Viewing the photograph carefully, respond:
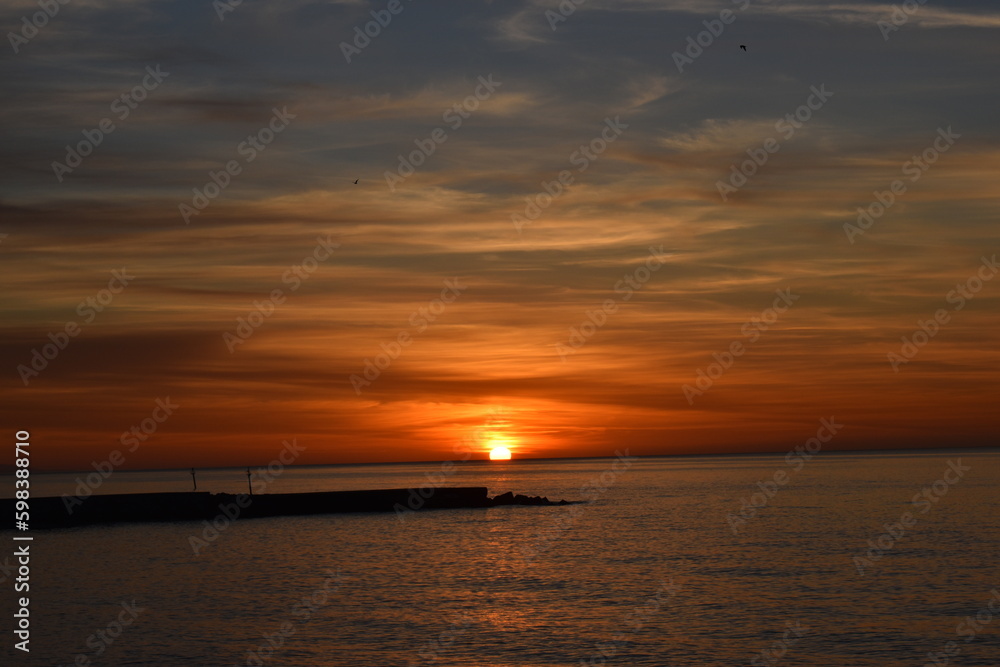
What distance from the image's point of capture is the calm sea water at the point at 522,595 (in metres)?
33.7

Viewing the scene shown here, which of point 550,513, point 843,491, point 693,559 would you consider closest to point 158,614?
point 693,559

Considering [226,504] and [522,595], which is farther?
[226,504]

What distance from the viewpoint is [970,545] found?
202ft

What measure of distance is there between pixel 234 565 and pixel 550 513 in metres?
51.9

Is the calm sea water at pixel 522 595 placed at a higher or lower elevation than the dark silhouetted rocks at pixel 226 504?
lower

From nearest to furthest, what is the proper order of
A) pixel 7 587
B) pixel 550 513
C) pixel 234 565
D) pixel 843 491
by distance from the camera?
pixel 7 587 → pixel 234 565 → pixel 550 513 → pixel 843 491

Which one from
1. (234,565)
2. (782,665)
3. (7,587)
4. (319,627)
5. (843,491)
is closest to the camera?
(782,665)

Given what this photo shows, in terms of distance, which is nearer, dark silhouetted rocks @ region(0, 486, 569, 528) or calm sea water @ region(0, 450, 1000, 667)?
calm sea water @ region(0, 450, 1000, 667)

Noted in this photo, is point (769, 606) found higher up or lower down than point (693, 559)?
lower down

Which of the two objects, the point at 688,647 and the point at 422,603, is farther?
the point at 422,603

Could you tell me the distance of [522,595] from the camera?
45.5 metres

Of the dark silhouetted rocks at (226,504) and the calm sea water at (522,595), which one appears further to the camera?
the dark silhouetted rocks at (226,504)

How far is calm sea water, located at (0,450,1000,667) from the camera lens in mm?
33656

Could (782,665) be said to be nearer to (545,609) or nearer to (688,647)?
(688,647)
